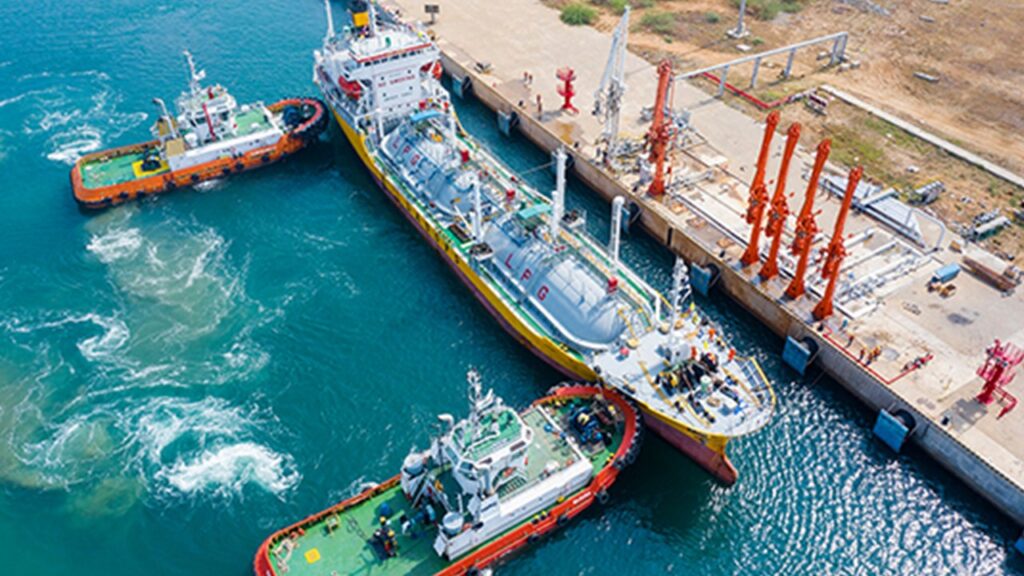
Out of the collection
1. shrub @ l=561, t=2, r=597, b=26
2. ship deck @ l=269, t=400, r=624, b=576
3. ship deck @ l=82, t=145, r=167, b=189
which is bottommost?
ship deck @ l=82, t=145, r=167, b=189

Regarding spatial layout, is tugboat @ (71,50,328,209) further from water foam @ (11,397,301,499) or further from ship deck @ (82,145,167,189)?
water foam @ (11,397,301,499)

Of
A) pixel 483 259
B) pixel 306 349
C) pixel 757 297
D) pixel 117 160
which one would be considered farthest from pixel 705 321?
pixel 117 160

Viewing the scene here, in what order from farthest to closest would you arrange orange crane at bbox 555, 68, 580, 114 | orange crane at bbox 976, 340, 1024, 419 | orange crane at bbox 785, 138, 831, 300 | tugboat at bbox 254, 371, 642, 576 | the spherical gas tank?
orange crane at bbox 555, 68, 580, 114 < the spherical gas tank < orange crane at bbox 785, 138, 831, 300 < orange crane at bbox 976, 340, 1024, 419 < tugboat at bbox 254, 371, 642, 576

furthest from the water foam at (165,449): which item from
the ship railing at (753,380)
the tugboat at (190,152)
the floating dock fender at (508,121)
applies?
the floating dock fender at (508,121)

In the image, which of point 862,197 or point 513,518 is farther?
point 862,197

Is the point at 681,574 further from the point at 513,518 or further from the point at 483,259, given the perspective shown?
the point at 483,259

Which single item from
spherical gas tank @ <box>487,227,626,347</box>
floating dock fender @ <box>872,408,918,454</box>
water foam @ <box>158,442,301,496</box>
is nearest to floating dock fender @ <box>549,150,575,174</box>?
spherical gas tank @ <box>487,227,626,347</box>

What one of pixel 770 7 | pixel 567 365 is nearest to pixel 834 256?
pixel 567 365
